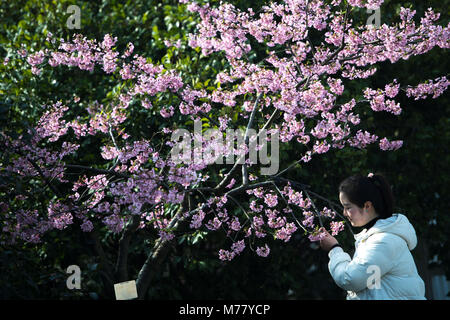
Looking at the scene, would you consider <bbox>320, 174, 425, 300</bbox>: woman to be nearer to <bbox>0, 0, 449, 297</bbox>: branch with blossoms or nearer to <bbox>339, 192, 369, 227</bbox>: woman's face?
<bbox>339, 192, 369, 227</bbox>: woman's face

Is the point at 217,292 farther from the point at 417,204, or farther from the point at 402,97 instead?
the point at 402,97

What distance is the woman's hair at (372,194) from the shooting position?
3000mm

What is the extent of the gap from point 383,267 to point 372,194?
0.40m

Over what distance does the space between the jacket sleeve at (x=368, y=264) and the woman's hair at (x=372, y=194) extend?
192 millimetres

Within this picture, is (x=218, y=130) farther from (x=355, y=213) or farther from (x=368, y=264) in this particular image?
(x=368, y=264)

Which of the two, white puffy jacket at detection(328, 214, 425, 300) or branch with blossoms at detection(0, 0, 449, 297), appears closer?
white puffy jacket at detection(328, 214, 425, 300)

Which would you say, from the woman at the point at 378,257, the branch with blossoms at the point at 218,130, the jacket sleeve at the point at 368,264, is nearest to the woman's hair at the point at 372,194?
the woman at the point at 378,257

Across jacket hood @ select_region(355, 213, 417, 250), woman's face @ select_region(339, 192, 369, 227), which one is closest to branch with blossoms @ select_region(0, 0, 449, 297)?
woman's face @ select_region(339, 192, 369, 227)

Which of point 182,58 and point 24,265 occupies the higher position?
point 182,58

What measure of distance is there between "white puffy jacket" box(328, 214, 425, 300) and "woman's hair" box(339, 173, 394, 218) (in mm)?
95

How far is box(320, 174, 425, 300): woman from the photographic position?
2791 millimetres
